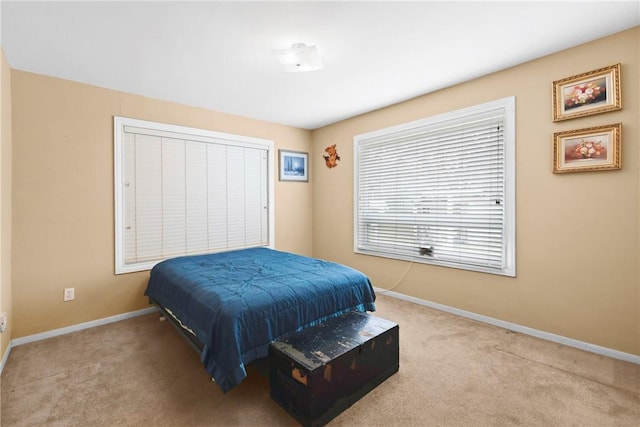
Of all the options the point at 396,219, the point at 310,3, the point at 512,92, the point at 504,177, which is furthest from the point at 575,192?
the point at 310,3

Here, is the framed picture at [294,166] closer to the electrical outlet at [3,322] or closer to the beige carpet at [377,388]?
the beige carpet at [377,388]

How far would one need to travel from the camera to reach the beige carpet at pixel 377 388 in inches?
66.7

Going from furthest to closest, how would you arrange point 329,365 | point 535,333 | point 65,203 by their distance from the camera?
point 65,203, point 535,333, point 329,365

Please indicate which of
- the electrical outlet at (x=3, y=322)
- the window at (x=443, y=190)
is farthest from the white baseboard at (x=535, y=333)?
the electrical outlet at (x=3, y=322)

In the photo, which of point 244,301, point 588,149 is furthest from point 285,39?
point 588,149

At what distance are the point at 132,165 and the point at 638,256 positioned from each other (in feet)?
15.1

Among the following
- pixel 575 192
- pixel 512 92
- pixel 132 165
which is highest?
pixel 512 92

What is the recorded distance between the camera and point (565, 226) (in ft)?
8.19

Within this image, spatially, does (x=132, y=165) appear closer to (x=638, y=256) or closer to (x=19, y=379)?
(x=19, y=379)

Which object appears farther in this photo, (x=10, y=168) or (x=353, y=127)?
(x=353, y=127)

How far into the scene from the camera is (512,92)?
9.06 ft

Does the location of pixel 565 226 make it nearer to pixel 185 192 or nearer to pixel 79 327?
pixel 185 192

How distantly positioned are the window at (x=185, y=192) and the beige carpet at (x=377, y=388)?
1.13 metres

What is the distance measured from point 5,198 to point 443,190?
402 cm
